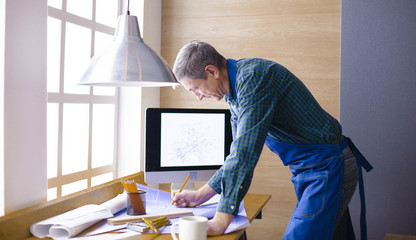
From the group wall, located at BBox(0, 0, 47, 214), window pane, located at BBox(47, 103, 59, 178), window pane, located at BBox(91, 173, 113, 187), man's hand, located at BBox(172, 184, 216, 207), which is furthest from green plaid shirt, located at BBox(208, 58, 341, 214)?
window pane, located at BBox(91, 173, 113, 187)

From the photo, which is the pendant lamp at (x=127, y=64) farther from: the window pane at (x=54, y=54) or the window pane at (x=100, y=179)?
the window pane at (x=100, y=179)

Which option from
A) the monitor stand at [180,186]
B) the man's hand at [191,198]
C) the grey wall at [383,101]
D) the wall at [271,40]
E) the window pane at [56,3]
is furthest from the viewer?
the wall at [271,40]

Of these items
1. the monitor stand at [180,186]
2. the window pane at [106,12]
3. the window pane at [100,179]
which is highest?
the window pane at [106,12]

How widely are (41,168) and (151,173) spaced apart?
0.56 meters

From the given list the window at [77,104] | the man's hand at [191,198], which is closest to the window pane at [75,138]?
the window at [77,104]

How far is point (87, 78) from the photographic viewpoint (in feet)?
5.22

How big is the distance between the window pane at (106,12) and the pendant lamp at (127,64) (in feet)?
3.56

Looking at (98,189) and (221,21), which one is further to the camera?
(221,21)

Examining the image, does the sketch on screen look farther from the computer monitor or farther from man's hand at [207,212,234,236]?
man's hand at [207,212,234,236]

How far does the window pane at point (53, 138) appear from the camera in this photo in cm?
227

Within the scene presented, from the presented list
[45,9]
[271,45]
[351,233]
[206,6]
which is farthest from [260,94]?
[206,6]

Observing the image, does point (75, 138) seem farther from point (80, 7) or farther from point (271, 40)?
point (271, 40)

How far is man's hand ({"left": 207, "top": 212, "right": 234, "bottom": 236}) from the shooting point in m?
1.59

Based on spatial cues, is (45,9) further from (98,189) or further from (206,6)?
(206,6)
